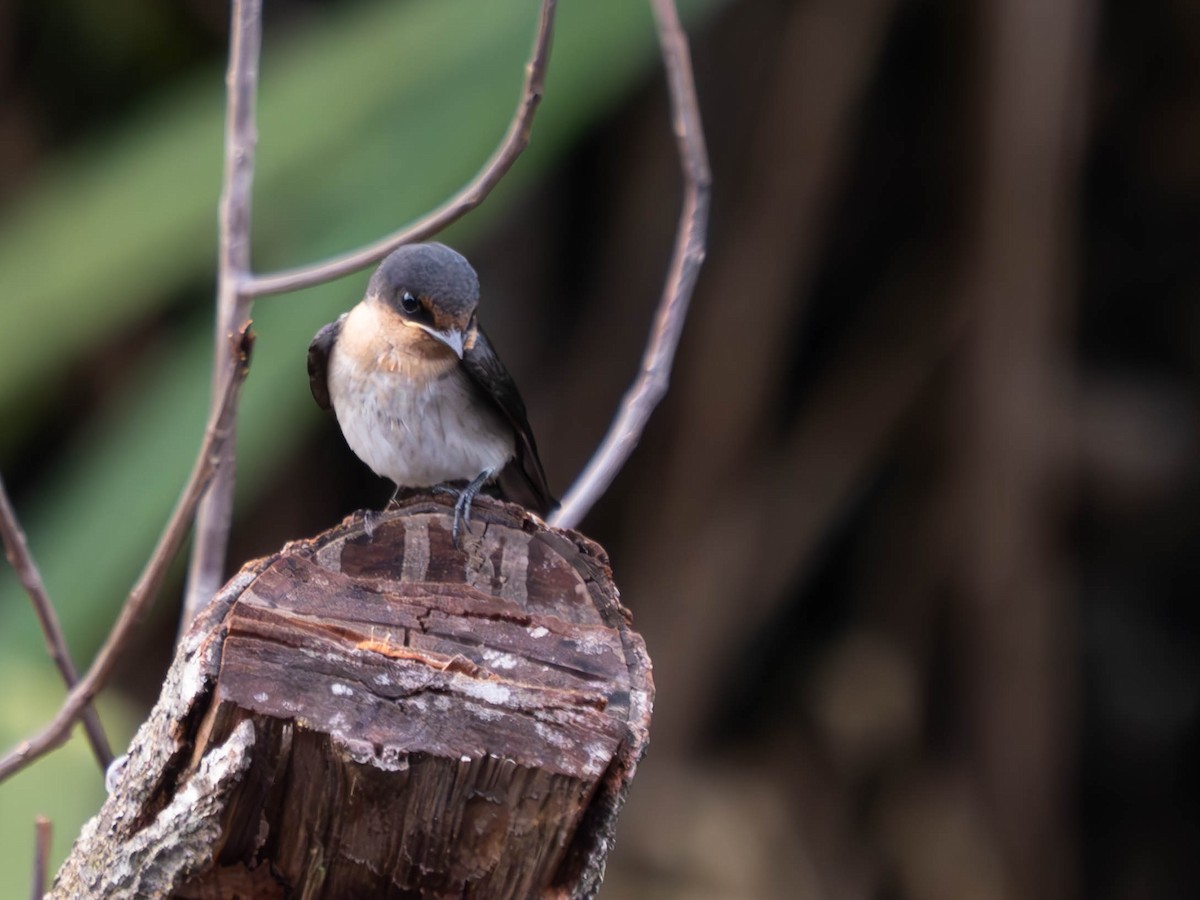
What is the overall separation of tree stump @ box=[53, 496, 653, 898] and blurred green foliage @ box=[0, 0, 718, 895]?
2236 millimetres

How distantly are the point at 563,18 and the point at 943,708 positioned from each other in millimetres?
3420

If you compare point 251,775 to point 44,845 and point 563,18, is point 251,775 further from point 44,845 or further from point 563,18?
point 563,18

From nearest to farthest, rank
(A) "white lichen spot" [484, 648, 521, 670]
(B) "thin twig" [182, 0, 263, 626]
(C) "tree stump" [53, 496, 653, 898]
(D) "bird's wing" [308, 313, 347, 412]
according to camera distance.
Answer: (C) "tree stump" [53, 496, 653, 898] < (A) "white lichen spot" [484, 648, 521, 670] < (B) "thin twig" [182, 0, 263, 626] < (D) "bird's wing" [308, 313, 347, 412]

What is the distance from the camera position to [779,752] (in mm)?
6312

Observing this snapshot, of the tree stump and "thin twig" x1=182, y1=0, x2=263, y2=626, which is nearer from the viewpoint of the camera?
the tree stump

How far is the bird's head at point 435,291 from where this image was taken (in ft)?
10.1

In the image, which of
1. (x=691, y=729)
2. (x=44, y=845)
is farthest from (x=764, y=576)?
(x=44, y=845)

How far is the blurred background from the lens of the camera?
5.83m

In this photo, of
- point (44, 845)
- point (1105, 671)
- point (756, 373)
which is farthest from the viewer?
point (1105, 671)

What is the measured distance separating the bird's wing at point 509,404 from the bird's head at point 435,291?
0.05 metres

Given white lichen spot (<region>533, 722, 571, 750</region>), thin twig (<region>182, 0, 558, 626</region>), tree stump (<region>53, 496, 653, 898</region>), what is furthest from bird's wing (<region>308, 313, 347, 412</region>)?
white lichen spot (<region>533, 722, 571, 750</region>)

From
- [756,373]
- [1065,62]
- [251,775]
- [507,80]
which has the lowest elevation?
[756,373]

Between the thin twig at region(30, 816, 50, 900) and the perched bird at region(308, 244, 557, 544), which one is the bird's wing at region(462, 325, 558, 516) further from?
the thin twig at region(30, 816, 50, 900)

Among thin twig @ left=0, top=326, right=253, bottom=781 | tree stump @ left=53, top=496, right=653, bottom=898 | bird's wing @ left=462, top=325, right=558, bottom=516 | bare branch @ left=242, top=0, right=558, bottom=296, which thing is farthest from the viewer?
bird's wing @ left=462, top=325, right=558, bottom=516
